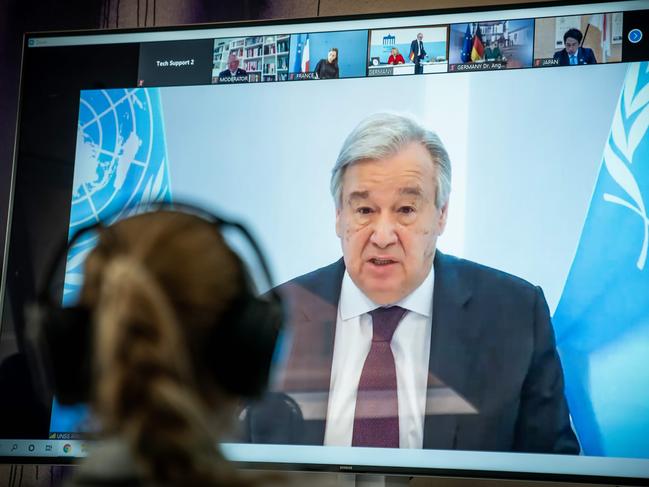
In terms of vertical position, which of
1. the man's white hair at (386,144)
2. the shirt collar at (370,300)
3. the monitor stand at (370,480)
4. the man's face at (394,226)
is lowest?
the monitor stand at (370,480)

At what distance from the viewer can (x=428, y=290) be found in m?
2.16

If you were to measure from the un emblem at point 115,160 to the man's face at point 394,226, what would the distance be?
52 centimetres

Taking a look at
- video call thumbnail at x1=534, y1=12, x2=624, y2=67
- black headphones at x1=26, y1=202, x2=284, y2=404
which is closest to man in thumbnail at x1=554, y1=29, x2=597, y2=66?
video call thumbnail at x1=534, y1=12, x2=624, y2=67

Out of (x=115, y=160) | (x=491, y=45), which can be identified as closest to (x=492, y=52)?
(x=491, y=45)

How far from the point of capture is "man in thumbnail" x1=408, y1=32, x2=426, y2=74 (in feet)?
→ 7.39

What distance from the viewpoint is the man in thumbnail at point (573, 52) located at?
7.09 feet

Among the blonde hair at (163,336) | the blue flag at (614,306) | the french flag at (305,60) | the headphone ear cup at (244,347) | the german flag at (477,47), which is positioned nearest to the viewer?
the blonde hair at (163,336)

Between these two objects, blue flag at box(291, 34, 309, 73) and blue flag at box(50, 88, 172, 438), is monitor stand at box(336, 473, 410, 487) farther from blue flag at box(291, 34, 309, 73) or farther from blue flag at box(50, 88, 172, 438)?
blue flag at box(291, 34, 309, 73)

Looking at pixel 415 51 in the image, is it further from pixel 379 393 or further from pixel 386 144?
pixel 379 393

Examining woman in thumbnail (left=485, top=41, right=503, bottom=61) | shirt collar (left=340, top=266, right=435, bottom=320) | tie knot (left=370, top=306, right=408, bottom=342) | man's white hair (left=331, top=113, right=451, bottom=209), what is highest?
woman in thumbnail (left=485, top=41, right=503, bottom=61)

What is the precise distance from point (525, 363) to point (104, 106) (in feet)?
4.22

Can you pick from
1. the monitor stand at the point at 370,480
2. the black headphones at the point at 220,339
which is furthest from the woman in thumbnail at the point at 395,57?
the black headphones at the point at 220,339

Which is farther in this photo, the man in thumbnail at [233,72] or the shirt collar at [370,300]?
the man in thumbnail at [233,72]

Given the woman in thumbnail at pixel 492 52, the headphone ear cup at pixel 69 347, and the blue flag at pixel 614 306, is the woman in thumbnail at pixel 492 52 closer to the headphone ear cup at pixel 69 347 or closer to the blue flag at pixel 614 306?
the blue flag at pixel 614 306
